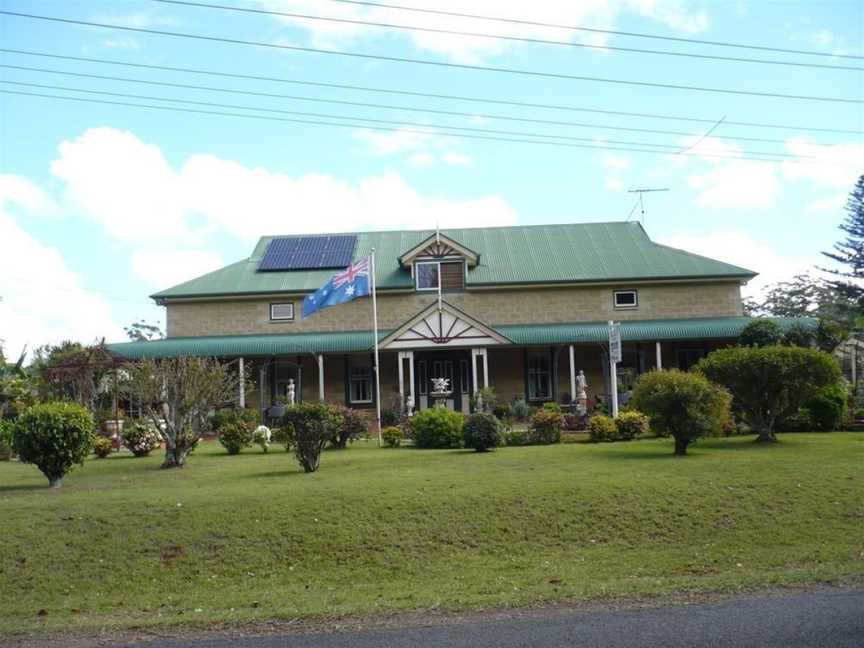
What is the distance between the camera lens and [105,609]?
9.80m

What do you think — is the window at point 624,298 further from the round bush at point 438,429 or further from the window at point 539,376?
the round bush at point 438,429

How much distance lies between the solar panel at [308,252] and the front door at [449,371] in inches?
229

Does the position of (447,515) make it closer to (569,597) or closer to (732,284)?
(569,597)

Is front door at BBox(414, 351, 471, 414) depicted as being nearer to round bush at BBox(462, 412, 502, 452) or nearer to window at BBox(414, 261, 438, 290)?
window at BBox(414, 261, 438, 290)

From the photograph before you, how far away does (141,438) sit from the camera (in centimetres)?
2208

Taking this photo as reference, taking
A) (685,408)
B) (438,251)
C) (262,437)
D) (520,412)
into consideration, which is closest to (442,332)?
(438,251)

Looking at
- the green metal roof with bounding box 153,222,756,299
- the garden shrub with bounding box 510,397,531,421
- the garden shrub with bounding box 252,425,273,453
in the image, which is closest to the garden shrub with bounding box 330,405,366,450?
the garden shrub with bounding box 252,425,273,453

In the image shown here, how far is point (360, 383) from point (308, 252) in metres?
6.67

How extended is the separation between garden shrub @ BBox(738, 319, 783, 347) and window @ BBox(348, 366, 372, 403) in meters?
13.9

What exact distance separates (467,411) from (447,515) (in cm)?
2252

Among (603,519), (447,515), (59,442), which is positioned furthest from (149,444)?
(603,519)

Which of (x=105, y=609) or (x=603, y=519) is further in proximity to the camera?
(x=603, y=519)

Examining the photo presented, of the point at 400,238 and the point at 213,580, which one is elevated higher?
the point at 400,238

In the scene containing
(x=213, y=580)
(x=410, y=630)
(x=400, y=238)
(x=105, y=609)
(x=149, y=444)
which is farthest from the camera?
(x=400, y=238)
